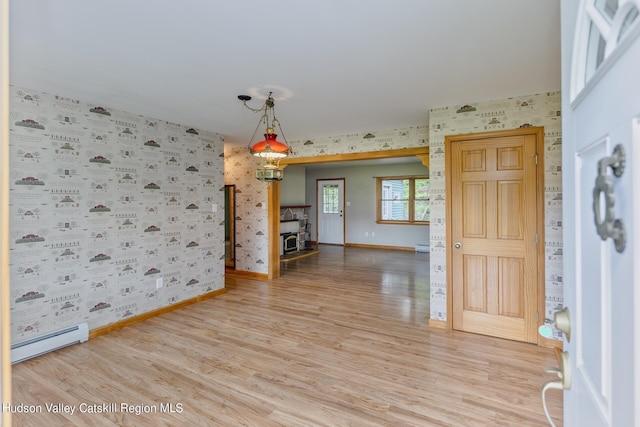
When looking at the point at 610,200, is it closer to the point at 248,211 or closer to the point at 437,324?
the point at 437,324

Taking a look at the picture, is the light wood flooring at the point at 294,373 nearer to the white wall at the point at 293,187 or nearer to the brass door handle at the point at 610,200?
the brass door handle at the point at 610,200

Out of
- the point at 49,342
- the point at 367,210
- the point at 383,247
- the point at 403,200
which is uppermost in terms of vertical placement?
the point at 403,200

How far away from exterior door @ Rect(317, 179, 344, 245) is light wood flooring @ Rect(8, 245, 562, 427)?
5.40 m

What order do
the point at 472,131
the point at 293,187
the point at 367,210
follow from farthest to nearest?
the point at 367,210 → the point at 293,187 → the point at 472,131

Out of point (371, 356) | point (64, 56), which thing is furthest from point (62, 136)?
point (371, 356)

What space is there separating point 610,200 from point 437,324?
11.0 feet

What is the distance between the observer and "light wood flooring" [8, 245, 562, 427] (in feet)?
6.75

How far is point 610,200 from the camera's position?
0.51 meters

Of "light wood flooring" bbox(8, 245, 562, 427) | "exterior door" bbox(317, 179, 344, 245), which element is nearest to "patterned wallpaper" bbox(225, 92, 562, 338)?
"light wood flooring" bbox(8, 245, 562, 427)

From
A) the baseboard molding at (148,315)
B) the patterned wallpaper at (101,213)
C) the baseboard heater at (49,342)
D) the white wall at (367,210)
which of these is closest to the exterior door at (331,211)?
the white wall at (367,210)

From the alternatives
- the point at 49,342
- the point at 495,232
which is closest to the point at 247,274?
the point at 49,342

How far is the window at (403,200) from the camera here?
8.46m

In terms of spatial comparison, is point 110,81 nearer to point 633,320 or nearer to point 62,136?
point 62,136

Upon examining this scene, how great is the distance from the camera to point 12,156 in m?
2.76
